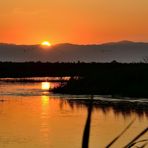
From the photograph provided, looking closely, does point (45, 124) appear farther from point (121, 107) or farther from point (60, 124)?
point (121, 107)

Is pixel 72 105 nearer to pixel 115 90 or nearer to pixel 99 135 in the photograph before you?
pixel 115 90

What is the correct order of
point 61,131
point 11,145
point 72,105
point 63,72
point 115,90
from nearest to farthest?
1. point 11,145
2. point 61,131
3. point 72,105
4. point 115,90
5. point 63,72

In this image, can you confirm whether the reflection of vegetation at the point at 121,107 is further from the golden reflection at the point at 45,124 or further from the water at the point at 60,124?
the golden reflection at the point at 45,124

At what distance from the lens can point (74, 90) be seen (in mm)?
35062

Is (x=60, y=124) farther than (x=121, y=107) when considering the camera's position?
No

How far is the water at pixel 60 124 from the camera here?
46.2 ft

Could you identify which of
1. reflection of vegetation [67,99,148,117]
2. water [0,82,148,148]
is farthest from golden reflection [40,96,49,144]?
reflection of vegetation [67,99,148,117]

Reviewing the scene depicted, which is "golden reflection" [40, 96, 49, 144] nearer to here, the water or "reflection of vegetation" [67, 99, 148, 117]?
the water

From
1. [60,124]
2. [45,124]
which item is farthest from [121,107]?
[45,124]

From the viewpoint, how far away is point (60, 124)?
58.9 feet

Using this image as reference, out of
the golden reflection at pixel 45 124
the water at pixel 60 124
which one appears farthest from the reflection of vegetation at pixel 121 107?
the golden reflection at pixel 45 124

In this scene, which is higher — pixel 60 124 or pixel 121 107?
pixel 121 107

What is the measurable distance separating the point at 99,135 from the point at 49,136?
4.35ft

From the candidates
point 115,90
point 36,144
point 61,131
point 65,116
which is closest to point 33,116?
point 65,116
